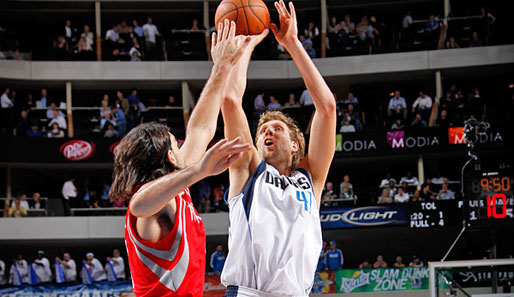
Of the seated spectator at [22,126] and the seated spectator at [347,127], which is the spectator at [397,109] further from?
Result: the seated spectator at [22,126]

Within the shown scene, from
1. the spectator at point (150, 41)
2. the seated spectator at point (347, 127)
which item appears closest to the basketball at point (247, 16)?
the seated spectator at point (347, 127)

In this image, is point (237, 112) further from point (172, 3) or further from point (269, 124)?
point (172, 3)

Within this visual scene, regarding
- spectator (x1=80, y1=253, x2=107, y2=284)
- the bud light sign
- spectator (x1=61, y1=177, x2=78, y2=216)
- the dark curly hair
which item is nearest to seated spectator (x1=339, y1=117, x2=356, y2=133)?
the bud light sign

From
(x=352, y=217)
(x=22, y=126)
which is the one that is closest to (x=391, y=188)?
(x=352, y=217)

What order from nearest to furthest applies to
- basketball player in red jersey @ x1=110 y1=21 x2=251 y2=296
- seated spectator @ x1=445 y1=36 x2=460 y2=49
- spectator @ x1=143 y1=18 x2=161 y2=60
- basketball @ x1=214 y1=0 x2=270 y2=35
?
basketball player in red jersey @ x1=110 y1=21 x2=251 y2=296 < basketball @ x1=214 y1=0 x2=270 y2=35 < seated spectator @ x1=445 y1=36 x2=460 y2=49 < spectator @ x1=143 y1=18 x2=161 y2=60

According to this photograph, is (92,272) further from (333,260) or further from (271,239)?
(271,239)

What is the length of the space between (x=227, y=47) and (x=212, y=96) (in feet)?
1.06

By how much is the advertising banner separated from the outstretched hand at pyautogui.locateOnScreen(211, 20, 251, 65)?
12330mm

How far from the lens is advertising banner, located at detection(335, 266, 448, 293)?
15391mm

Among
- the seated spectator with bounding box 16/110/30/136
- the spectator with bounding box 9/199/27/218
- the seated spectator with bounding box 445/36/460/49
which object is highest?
the seated spectator with bounding box 445/36/460/49

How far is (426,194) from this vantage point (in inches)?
680

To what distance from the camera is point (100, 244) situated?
2127 centimetres

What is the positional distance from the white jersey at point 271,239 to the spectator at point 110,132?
16230 mm

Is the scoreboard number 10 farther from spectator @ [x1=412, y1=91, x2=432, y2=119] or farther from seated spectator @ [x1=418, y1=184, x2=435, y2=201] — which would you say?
spectator @ [x1=412, y1=91, x2=432, y2=119]
